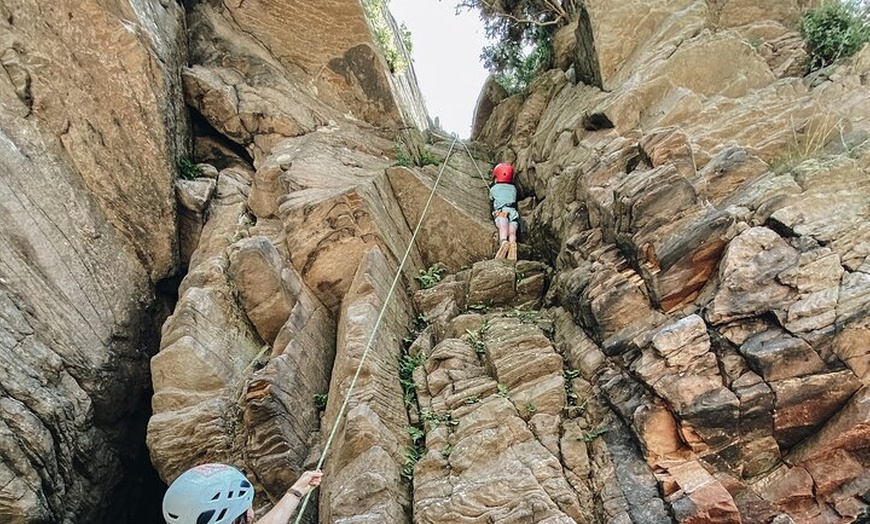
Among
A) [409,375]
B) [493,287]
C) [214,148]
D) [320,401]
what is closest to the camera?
[409,375]

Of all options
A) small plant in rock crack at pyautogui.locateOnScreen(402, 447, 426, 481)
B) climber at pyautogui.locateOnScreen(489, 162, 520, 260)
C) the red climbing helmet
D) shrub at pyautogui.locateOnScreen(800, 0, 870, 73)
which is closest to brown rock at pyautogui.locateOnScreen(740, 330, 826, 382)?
small plant in rock crack at pyautogui.locateOnScreen(402, 447, 426, 481)

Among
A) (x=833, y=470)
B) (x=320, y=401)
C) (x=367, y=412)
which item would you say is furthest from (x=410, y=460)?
(x=833, y=470)

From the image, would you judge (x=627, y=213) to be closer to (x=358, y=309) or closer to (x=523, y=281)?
(x=523, y=281)

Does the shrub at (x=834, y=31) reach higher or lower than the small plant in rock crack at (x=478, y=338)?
higher

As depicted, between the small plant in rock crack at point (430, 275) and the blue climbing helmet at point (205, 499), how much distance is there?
574 centimetres

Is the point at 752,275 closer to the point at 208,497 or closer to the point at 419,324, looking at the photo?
the point at 419,324

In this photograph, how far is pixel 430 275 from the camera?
9.76 metres

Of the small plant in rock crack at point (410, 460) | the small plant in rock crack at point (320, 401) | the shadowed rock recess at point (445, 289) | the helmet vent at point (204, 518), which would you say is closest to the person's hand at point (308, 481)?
the helmet vent at point (204, 518)

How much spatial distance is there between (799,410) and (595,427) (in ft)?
6.37

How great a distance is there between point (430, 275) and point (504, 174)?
351 centimetres

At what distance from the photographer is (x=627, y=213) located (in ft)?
22.6

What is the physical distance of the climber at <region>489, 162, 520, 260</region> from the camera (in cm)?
969

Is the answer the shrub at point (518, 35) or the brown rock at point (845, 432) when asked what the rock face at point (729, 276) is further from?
the shrub at point (518, 35)

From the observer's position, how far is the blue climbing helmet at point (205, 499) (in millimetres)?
3949
